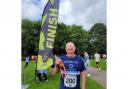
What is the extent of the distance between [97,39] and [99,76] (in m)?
0.67

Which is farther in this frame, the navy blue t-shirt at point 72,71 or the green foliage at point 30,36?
the green foliage at point 30,36

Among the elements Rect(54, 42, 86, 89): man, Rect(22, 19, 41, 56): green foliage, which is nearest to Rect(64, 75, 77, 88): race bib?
Rect(54, 42, 86, 89): man

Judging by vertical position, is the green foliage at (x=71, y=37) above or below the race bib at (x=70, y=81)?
above

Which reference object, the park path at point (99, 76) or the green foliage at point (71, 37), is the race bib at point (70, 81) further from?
the park path at point (99, 76)

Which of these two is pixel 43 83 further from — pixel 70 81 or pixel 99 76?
pixel 70 81

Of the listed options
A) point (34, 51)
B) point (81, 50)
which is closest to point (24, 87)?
point (34, 51)

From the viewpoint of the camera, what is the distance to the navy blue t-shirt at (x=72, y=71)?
600 cm

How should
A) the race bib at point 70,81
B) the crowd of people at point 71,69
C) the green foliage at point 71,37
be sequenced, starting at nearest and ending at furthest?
the crowd of people at point 71,69 < the race bib at point 70,81 < the green foliage at point 71,37

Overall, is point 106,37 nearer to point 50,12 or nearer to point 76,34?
point 76,34

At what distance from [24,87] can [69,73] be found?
4.19 feet

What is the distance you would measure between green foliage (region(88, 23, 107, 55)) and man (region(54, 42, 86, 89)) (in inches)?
45.7

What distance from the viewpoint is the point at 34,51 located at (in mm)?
7180

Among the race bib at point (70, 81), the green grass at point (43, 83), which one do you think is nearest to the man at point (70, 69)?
the race bib at point (70, 81)

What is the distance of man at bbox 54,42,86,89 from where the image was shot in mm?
5974
